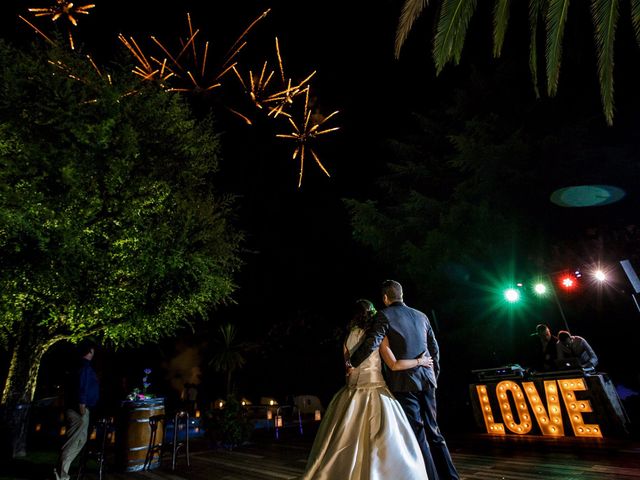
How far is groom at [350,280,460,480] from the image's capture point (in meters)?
3.57

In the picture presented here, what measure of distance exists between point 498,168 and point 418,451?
1015 cm

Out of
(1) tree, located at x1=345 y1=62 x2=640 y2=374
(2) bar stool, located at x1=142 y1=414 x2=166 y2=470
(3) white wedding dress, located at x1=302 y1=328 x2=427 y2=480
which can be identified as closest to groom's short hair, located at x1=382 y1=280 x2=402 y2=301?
(3) white wedding dress, located at x1=302 y1=328 x2=427 y2=480

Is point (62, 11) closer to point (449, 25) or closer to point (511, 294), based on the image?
point (449, 25)

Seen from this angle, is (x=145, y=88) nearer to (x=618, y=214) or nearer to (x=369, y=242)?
(x=369, y=242)

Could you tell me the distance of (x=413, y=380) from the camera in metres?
3.68

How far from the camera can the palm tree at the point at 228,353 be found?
101 feet

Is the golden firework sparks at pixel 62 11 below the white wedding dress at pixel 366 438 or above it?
above

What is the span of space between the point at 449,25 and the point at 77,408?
7.33 meters

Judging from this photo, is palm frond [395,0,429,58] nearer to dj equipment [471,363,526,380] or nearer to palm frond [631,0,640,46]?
palm frond [631,0,640,46]

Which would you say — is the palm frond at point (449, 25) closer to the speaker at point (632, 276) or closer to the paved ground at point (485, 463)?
the paved ground at point (485, 463)

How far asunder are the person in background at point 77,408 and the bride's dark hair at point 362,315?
4444 millimetres

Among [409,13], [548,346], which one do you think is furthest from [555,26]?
[548,346]

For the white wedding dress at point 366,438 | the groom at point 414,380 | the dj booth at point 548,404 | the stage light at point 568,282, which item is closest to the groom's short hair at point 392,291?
the groom at point 414,380

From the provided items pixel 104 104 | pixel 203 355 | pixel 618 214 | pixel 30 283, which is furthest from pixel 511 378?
pixel 203 355
